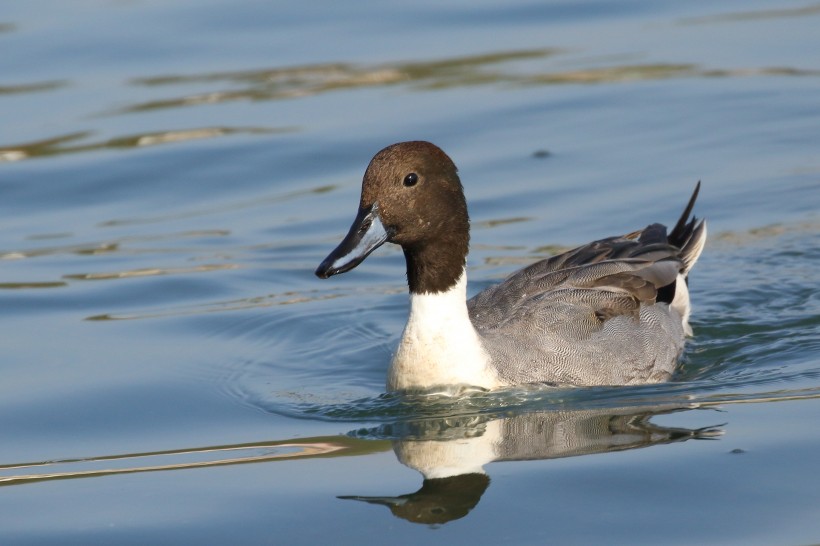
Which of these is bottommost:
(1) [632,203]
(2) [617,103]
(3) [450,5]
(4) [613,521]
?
(4) [613,521]

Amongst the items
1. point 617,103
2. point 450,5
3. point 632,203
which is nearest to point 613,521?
point 632,203

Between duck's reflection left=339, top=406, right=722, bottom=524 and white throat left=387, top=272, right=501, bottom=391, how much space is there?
324 mm

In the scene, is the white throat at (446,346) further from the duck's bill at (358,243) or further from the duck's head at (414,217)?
the duck's bill at (358,243)

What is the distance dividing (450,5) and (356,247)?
844 centimetres

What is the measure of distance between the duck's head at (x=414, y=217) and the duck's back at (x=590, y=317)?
1.57 feet

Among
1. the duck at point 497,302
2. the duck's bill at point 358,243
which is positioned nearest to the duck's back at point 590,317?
the duck at point 497,302

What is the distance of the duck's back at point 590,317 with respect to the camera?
6.74 meters

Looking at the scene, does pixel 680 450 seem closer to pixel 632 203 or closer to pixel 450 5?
pixel 632 203

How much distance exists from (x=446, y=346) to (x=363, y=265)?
104 inches

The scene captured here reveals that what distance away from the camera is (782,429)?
5.77 metres

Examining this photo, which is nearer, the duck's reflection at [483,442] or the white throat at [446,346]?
the duck's reflection at [483,442]

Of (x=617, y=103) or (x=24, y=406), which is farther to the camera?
(x=617, y=103)

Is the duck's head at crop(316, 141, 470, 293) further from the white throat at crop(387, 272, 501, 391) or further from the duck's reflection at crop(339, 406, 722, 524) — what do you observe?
the duck's reflection at crop(339, 406, 722, 524)

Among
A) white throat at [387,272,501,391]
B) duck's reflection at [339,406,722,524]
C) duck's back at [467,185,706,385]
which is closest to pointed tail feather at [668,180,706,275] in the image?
duck's back at [467,185,706,385]
